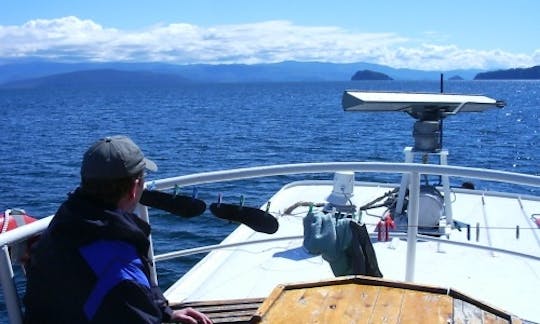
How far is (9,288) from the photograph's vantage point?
263cm

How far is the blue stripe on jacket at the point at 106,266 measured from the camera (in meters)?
2.21

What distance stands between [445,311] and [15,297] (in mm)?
2037

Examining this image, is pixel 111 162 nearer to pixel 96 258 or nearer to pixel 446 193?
pixel 96 258

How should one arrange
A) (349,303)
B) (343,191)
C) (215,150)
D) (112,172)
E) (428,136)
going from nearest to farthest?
(112,172) < (349,303) < (428,136) < (343,191) < (215,150)

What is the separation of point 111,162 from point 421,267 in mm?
5081

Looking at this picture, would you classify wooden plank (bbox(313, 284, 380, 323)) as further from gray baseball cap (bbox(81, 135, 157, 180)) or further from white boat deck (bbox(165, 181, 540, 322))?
white boat deck (bbox(165, 181, 540, 322))

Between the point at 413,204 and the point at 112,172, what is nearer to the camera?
the point at 112,172

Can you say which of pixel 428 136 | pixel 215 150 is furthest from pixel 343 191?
pixel 215 150

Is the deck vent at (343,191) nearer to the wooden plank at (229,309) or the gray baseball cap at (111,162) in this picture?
the wooden plank at (229,309)

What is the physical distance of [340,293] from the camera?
3133 mm

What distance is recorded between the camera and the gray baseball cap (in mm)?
2379

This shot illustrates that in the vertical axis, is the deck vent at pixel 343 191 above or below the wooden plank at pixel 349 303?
below

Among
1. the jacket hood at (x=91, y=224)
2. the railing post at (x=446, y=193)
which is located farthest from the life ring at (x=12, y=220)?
the railing post at (x=446, y=193)

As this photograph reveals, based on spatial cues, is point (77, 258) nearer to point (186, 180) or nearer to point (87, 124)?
point (186, 180)
